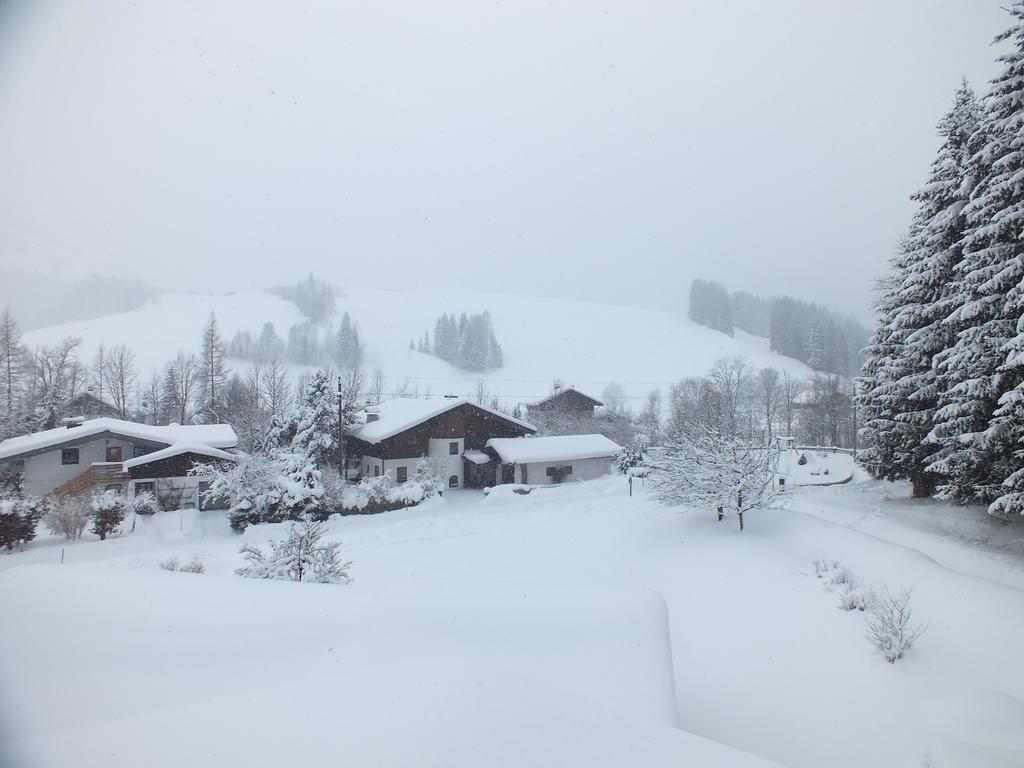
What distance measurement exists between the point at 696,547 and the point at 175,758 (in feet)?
43.3

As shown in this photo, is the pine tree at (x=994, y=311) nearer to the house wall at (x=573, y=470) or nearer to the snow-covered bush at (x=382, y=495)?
the house wall at (x=573, y=470)

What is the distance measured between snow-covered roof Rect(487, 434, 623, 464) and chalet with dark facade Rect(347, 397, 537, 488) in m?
1.14

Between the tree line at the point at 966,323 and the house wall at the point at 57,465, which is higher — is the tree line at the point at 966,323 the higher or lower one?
the higher one

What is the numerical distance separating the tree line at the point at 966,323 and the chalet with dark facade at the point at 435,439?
72.3 feet

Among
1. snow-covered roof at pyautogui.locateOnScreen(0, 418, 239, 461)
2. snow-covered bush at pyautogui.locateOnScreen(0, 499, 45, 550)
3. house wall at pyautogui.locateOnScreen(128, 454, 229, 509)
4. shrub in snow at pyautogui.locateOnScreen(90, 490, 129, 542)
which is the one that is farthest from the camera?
house wall at pyautogui.locateOnScreen(128, 454, 229, 509)

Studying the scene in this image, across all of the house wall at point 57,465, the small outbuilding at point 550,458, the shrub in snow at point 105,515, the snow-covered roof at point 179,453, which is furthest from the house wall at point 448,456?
the house wall at point 57,465

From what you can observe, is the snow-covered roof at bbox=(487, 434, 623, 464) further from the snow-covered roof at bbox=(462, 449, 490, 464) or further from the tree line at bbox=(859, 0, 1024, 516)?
the tree line at bbox=(859, 0, 1024, 516)

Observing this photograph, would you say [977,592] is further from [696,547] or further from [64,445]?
[64,445]

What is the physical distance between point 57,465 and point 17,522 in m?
8.58

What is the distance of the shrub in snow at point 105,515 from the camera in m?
18.3

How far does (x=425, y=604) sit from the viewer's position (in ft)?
18.4

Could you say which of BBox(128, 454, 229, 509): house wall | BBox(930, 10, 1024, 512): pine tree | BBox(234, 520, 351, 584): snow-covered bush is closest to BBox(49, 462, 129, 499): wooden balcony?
BBox(128, 454, 229, 509): house wall

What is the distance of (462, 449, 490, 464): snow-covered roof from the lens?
3118cm

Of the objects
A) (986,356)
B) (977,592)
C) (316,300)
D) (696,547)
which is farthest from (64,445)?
(316,300)
